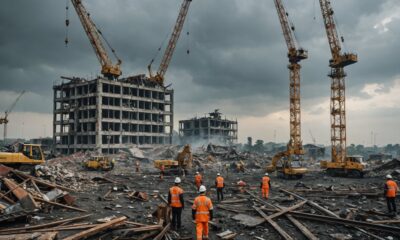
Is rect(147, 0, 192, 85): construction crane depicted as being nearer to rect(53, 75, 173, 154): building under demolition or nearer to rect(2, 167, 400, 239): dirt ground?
rect(53, 75, 173, 154): building under demolition

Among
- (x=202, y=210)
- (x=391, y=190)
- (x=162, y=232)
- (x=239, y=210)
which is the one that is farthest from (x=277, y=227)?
(x=391, y=190)

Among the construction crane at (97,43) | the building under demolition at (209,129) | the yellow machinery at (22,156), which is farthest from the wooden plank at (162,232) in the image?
the building under demolition at (209,129)

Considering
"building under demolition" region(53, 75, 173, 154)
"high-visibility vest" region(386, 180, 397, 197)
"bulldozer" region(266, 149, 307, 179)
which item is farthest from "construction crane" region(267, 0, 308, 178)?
"building under demolition" region(53, 75, 173, 154)

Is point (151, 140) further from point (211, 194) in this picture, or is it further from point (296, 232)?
point (296, 232)

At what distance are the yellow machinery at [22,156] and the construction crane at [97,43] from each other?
90.7ft

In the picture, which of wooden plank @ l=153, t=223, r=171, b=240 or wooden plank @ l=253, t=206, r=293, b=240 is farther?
wooden plank @ l=253, t=206, r=293, b=240

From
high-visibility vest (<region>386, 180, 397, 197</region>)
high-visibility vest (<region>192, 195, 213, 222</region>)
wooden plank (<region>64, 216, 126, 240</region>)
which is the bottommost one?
wooden plank (<region>64, 216, 126, 240</region>)

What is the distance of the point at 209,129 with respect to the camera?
88.3 m

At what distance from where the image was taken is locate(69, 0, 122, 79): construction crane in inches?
2108

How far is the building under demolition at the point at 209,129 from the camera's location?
89188 millimetres

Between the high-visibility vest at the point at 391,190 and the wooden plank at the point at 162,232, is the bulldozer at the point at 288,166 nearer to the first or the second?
the high-visibility vest at the point at 391,190

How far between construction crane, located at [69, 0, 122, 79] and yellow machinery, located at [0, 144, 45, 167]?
27.6 m

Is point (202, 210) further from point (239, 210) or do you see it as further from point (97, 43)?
point (97, 43)

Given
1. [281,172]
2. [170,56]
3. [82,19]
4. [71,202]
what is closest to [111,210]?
[71,202]
